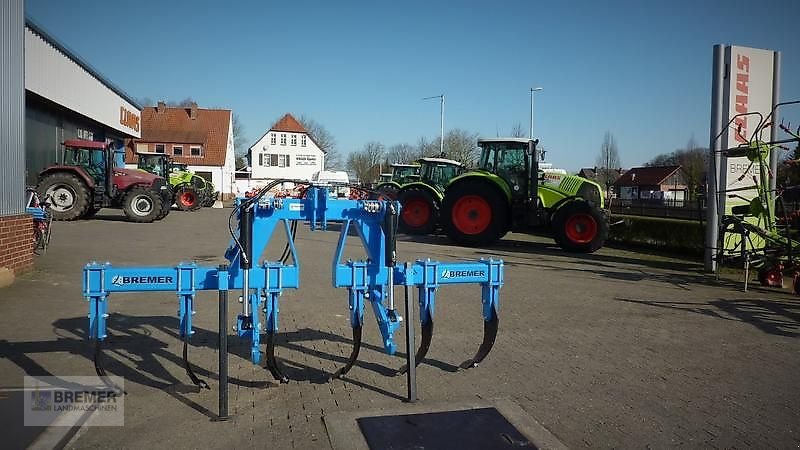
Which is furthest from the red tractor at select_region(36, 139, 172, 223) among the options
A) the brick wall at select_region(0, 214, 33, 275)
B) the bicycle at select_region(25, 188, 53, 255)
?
the brick wall at select_region(0, 214, 33, 275)

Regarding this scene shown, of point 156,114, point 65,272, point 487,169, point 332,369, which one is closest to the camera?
point 332,369

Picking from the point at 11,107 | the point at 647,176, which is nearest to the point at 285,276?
the point at 11,107

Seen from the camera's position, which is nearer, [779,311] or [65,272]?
[779,311]

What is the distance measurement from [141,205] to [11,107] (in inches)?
481

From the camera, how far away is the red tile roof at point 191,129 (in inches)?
2037

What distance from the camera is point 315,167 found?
66000 millimetres

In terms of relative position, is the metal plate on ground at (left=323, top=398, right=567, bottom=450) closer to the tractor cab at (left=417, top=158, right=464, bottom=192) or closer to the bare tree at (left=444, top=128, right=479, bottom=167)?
the tractor cab at (left=417, top=158, right=464, bottom=192)

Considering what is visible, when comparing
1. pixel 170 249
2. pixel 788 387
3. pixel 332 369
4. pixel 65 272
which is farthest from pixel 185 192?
pixel 788 387

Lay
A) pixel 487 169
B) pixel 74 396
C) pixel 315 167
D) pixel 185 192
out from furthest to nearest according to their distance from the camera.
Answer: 1. pixel 315 167
2. pixel 185 192
3. pixel 487 169
4. pixel 74 396

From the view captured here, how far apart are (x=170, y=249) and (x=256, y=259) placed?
961cm

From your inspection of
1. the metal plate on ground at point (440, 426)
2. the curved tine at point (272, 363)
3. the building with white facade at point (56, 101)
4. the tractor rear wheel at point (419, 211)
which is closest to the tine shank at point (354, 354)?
the curved tine at point (272, 363)

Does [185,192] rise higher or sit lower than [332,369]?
higher

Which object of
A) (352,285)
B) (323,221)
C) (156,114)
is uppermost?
(156,114)

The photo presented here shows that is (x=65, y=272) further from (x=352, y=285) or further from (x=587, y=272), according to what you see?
(x=587, y=272)
